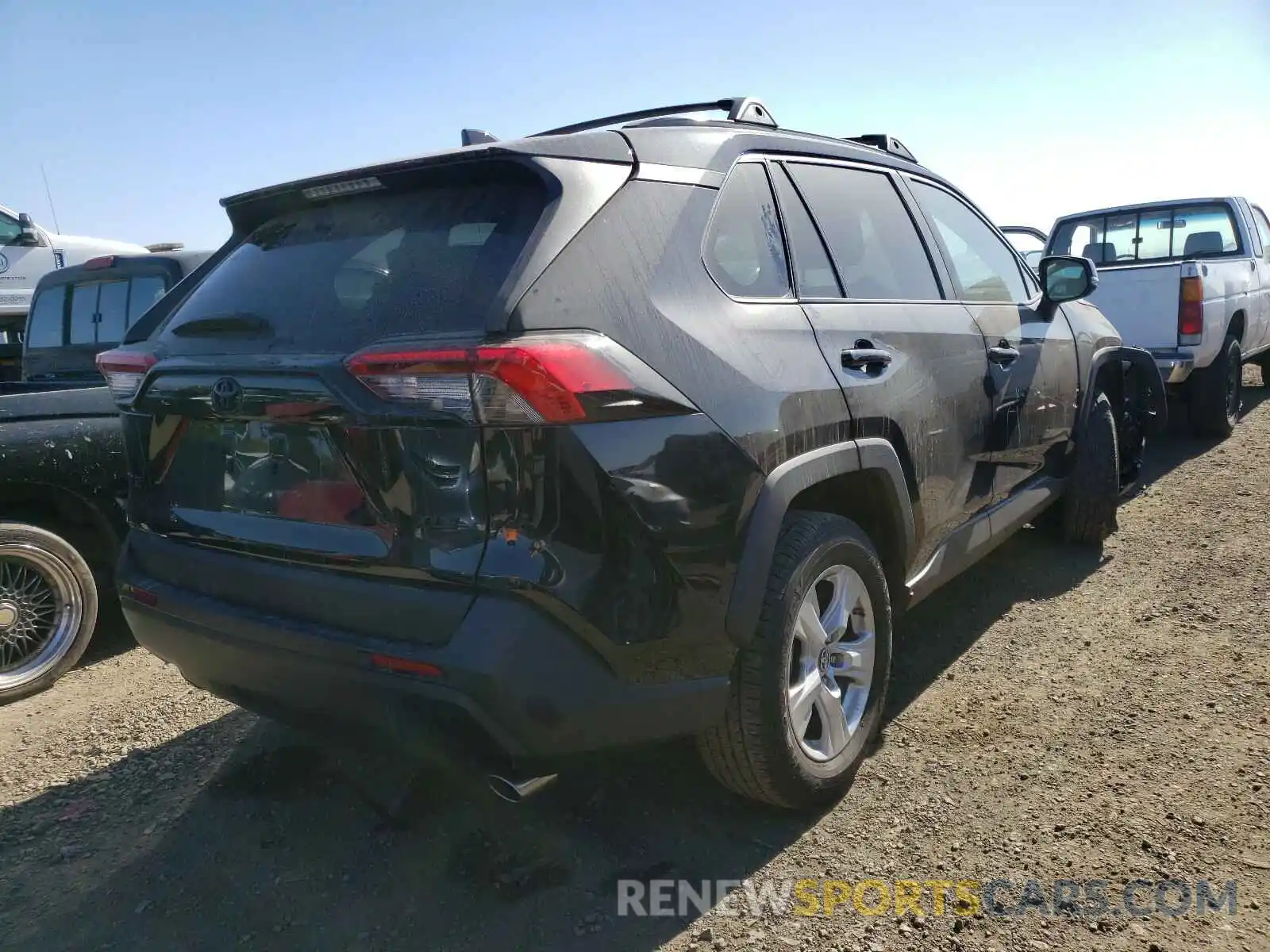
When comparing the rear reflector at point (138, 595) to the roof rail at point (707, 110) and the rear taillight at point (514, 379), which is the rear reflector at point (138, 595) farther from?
the roof rail at point (707, 110)

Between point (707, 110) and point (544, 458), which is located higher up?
point (707, 110)

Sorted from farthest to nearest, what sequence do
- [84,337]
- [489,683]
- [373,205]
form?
[84,337], [373,205], [489,683]

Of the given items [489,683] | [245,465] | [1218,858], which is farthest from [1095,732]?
[245,465]

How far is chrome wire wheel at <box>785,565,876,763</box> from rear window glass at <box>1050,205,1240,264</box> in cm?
644

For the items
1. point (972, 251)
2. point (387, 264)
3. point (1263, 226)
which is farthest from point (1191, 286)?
point (387, 264)

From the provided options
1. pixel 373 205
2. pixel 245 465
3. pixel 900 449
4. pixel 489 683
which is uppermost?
pixel 373 205

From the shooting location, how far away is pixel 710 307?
7.57 feet

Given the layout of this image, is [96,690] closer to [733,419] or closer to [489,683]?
[489,683]

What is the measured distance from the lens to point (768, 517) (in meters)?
2.29

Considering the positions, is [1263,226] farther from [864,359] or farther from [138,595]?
[138,595]

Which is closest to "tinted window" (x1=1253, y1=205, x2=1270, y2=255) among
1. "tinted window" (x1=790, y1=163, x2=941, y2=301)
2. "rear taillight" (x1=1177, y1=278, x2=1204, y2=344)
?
"rear taillight" (x1=1177, y1=278, x2=1204, y2=344)

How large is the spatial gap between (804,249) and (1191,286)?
17.0ft

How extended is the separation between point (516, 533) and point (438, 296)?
56cm

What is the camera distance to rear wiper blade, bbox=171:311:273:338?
7.57 feet
